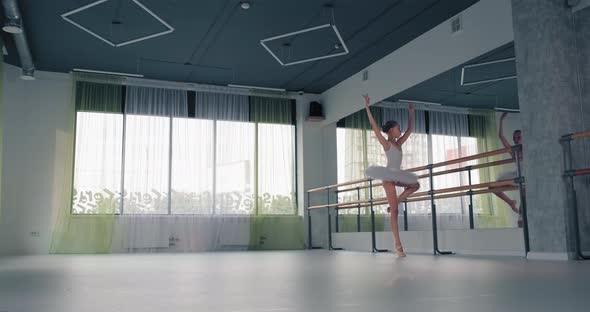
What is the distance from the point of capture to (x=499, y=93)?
22.2ft

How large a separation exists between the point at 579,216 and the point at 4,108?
742 cm

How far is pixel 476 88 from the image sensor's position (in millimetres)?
7113

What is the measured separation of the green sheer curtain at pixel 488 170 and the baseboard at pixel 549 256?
1.86 m

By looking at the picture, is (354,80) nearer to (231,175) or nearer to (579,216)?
(231,175)

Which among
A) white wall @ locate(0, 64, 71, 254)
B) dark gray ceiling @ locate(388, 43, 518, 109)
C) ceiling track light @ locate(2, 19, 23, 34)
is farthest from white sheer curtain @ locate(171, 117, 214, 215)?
ceiling track light @ locate(2, 19, 23, 34)

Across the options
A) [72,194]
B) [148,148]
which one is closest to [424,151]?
[148,148]

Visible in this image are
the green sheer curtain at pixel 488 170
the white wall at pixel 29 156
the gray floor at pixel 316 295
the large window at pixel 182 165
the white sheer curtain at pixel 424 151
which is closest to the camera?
the gray floor at pixel 316 295

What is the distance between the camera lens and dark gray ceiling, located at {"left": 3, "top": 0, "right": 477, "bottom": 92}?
5.90m

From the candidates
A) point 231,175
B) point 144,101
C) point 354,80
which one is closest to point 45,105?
point 144,101

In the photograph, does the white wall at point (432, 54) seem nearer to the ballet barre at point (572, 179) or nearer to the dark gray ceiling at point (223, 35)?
the dark gray ceiling at point (223, 35)

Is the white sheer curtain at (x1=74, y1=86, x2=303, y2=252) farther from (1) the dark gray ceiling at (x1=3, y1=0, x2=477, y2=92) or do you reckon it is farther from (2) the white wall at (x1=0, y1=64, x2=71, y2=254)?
(1) the dark gray ceiling at (x1=3, y1=0, x2=477, y2=92)

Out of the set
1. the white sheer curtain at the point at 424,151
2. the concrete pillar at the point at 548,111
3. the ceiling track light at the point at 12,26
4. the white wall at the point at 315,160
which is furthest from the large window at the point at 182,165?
the concrete pillar at the point at 548,111

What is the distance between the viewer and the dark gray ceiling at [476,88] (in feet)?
19.4

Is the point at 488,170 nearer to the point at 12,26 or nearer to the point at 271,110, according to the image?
the point at 271,110
